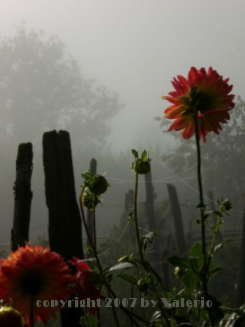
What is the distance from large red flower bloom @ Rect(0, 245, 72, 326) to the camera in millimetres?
233

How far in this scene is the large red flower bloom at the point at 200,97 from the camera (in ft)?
0.85

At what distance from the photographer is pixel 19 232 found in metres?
0.91

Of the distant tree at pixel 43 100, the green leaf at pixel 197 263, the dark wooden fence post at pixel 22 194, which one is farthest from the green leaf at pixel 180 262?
the distant tree at pixel 43 100

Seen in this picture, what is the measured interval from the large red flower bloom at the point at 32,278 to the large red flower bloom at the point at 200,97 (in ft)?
0.28

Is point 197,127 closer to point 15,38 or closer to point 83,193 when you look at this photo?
point 83,193

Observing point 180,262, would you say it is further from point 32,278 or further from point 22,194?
point 22,194

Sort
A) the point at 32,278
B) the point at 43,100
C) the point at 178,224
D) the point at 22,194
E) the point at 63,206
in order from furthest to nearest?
the point at 43,100
the point at 178,224
the point at 22,194
the point at 63,206
the point at 32,278

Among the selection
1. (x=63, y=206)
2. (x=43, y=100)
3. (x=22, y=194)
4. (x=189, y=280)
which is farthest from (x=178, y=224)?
(x=43, y=100)

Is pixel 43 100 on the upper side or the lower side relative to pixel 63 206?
upper

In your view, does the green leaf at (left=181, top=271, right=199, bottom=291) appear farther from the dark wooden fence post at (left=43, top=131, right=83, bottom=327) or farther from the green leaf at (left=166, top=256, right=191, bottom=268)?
the dark wooden fence post at (left=43, top=131, right=83, bottom=327)

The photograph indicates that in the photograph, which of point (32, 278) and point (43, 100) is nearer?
point (32, 278)

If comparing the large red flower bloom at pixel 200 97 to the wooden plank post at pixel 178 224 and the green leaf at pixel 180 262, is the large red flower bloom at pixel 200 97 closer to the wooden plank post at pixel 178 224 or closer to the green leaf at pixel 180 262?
the green leaf at pixel 180 262

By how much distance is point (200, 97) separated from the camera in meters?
0.26

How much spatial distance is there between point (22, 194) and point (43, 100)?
9.14 m
